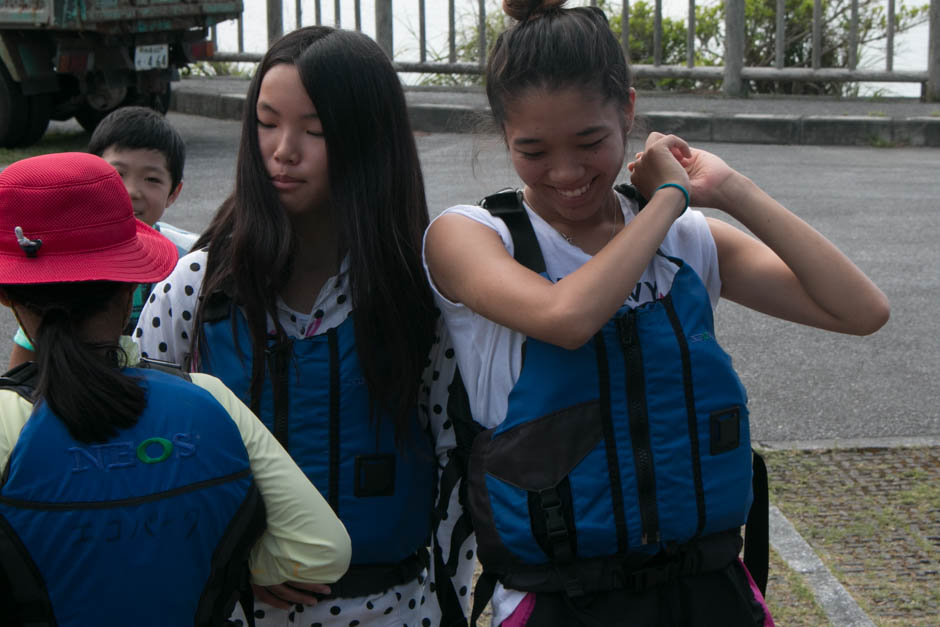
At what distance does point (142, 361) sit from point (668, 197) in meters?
0.87

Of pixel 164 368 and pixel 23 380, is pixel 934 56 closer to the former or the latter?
pixel 164 368

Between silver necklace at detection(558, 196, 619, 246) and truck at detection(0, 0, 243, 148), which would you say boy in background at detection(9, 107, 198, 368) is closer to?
silver necklace at detection(558, 196, 619, 246)

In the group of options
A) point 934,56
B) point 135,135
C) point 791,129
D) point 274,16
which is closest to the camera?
point 135,135

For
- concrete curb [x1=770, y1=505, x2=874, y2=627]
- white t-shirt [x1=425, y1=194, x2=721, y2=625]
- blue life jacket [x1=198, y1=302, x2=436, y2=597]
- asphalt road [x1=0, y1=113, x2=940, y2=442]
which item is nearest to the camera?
white t-shirt [x1=425, y1=194, x2=721, y2=625]

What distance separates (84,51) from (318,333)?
8.17 m

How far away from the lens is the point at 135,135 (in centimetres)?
306

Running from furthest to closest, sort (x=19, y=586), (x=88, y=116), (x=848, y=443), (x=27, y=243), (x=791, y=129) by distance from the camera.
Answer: (x=88, y=116) → (x=791, y=129) → (x=848, y=443) → (x=27, y=243) → (x=19, y=586)

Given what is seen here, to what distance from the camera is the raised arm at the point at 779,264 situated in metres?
2.01

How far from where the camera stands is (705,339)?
1.92m

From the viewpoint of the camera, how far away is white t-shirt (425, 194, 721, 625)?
192cm

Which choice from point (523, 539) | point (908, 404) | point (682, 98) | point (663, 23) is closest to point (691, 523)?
point (523, 539)

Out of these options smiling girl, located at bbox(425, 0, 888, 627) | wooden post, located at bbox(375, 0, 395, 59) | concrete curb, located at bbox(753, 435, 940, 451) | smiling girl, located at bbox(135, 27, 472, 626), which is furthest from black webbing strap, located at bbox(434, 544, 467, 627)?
wooden post, located at bbox(375, 0, 395, 59)

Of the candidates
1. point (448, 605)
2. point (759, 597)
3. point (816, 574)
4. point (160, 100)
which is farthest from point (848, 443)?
point (160, 100)

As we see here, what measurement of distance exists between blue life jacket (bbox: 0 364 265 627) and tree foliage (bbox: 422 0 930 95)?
10.9 meters
